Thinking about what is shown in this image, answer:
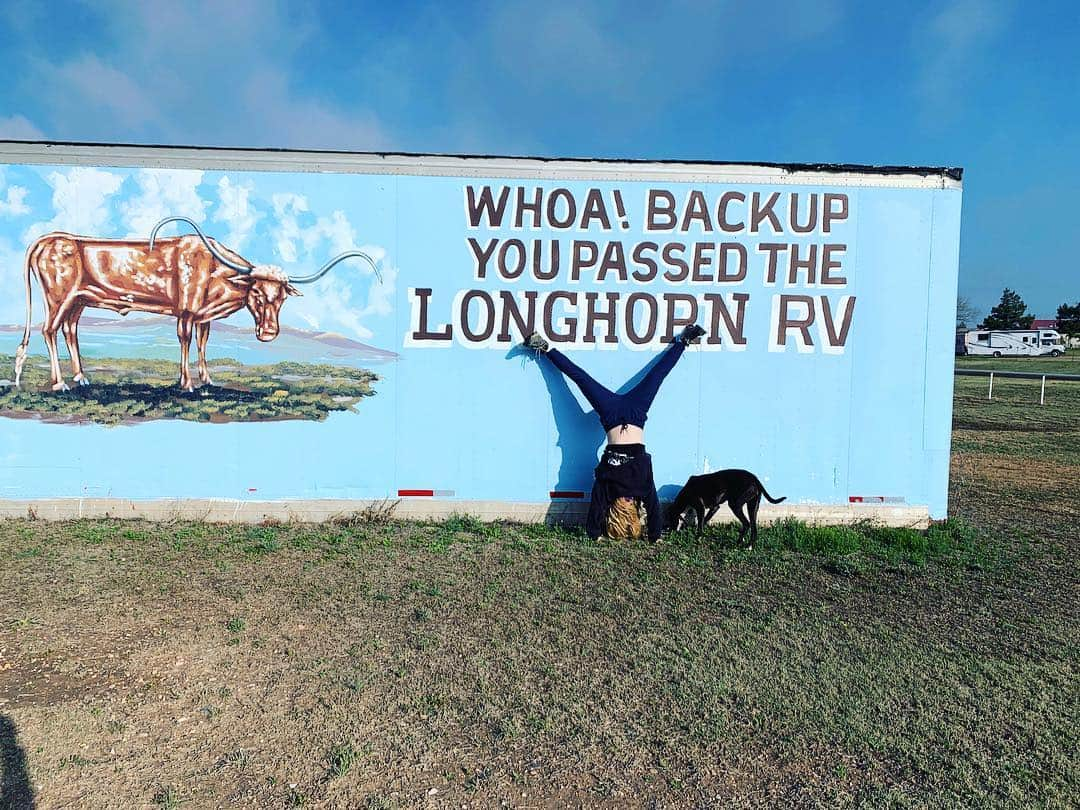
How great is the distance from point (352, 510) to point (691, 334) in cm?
388

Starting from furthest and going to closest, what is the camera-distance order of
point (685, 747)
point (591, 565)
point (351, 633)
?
point (591, 565), point (351, 633), point (685, 747)

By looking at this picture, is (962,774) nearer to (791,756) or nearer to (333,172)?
(791,756)

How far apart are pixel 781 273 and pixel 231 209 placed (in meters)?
5.62

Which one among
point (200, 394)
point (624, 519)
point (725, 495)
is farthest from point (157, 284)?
point (725, 495)

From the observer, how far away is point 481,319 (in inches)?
270

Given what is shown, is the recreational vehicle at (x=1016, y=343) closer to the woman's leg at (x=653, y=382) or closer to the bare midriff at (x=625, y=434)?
the woman's leg at (x=653, y=382)

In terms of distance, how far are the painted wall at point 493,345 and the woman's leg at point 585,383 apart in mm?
223

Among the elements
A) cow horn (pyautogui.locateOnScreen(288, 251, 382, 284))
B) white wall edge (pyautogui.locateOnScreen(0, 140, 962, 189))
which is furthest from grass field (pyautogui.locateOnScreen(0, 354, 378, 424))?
white wall edge (pyautogui.locateOnScreen(0, 140, 962, 189))

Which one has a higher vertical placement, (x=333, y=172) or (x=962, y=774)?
(x=333, y=172)

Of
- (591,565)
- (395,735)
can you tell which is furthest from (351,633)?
(591,565)

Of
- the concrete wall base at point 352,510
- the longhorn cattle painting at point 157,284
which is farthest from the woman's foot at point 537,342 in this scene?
the longhorn cattle painting at point 157,284

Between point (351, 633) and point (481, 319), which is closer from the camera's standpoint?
point (351, 633)

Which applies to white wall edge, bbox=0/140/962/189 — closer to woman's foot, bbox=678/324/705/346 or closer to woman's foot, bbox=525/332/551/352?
woman's foot, bbox=678/324/705/346

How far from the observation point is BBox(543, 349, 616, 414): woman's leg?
6590mm
